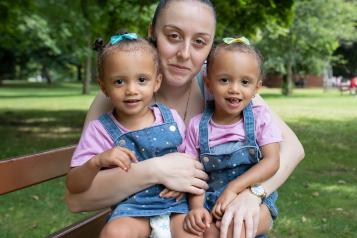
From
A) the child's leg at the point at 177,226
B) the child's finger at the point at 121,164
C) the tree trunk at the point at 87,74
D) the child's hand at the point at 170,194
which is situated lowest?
the tree trunk at the point at 87,74

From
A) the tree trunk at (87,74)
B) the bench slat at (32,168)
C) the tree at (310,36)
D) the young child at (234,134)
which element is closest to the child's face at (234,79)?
the young child at (234,134)

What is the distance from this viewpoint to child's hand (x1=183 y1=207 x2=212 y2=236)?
244 centimetres

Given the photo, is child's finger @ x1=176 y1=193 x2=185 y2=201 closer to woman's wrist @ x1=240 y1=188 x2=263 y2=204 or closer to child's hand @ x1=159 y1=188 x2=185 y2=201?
child's hand @ x1=159 y1=188 x2=185 y2=201

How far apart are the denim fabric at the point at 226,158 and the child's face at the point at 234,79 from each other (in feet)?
0.30

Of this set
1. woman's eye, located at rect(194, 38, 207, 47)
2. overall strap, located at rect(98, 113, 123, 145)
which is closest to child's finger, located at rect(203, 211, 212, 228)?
overall strap, located at rect(98, 113, 123, 145)

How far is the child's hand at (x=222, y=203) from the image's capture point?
2.49m

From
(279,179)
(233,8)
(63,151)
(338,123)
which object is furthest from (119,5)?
(279,179)

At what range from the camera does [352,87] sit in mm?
39969

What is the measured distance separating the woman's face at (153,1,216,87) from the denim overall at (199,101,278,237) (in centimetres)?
30

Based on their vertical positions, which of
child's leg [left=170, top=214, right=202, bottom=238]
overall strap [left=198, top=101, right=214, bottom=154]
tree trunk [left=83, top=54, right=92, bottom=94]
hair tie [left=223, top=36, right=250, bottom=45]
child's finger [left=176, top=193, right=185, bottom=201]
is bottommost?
tree trunk [left=83, top=54, right=92, bottom=94]

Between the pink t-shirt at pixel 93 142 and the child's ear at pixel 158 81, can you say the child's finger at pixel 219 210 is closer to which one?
the pink t-shirt at pixel 93 142

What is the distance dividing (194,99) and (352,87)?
3884cm

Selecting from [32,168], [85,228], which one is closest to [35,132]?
[85,228]

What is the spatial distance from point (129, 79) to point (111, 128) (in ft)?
0.79
